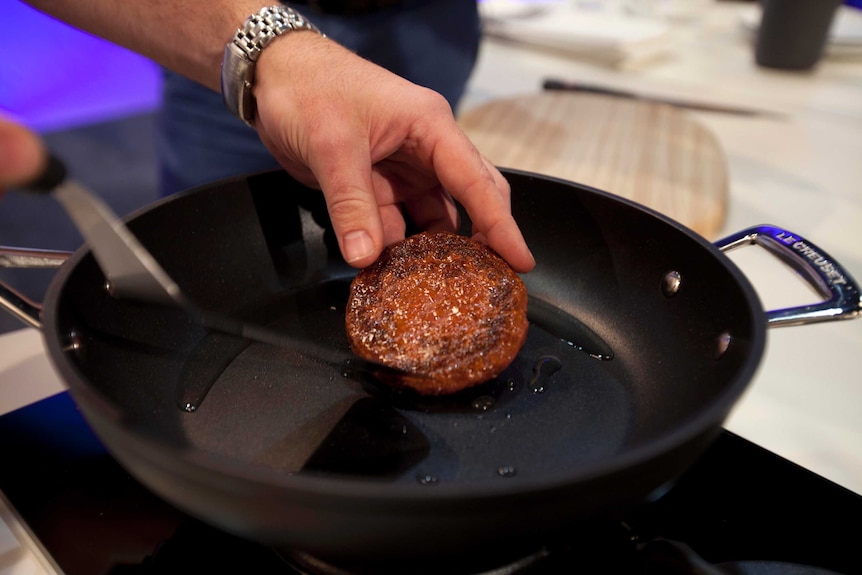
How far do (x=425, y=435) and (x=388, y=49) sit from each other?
1070 millimetres

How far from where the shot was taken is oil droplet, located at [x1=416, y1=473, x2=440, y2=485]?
0.69 m

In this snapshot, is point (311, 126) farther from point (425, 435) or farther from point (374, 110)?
point (425, 435)

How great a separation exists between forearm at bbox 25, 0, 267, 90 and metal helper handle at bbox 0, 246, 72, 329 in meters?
0.44

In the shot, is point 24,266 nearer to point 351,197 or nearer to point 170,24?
point 351,197

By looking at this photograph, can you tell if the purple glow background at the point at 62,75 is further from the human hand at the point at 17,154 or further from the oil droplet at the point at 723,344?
the oil droplet at the point at 723,344

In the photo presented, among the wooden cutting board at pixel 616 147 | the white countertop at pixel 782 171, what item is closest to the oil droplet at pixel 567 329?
the white countertop at pixel 782 171

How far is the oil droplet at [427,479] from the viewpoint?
2.25 ft

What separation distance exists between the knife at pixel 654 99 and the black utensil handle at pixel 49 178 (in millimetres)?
1627

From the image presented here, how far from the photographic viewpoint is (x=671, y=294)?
2.84 ft

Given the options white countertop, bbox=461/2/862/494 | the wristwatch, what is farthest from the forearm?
white countertop, bbox=461/2/862/494

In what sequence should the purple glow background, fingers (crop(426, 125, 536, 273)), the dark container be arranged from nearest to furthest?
1. fingers (crop(426, 125, 536, 273))
2. the dark container
3. the purple glow background

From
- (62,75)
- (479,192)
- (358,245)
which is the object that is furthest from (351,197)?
(62,75)

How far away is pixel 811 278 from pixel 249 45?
0.82 metres

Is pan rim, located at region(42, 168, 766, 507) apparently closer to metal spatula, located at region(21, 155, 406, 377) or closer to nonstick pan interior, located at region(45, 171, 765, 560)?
nonstick pan interior, located at region(45, 171, 765, 560)
